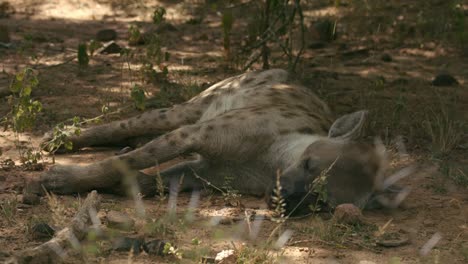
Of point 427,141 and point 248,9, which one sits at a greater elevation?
point 248,9

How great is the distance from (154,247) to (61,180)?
108 centimetres

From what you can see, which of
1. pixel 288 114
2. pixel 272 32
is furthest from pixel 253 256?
pixel 272 32

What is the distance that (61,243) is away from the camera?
A: 118 inches

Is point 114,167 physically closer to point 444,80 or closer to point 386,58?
point 444,80

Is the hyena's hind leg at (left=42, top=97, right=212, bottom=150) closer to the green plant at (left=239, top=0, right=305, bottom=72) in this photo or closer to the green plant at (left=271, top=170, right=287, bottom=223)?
the green plant at (left=239, top=0, right=305, bottom=72)

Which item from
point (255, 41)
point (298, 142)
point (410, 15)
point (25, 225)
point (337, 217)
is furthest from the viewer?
point (410, 15)

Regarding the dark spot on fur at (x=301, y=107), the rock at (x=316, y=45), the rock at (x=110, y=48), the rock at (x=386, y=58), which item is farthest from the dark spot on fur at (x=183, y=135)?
the rock at (x=316, y=45)

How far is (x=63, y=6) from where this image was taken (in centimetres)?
816

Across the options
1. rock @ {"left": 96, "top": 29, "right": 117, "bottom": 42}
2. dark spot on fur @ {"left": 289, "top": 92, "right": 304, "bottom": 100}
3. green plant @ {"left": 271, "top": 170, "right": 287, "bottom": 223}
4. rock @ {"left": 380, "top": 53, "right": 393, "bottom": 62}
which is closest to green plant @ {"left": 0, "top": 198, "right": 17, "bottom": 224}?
green plant @ {"left": 271, "top": 170, "right": 287, "bottom": 223}

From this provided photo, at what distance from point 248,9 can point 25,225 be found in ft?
16.6

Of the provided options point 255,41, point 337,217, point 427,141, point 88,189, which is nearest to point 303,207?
point 337,217

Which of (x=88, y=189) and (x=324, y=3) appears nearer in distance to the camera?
(x=88, y=189)

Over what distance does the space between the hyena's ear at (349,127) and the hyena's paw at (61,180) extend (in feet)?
4.34

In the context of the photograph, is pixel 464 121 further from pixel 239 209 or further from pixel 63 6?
pixel 63 6
